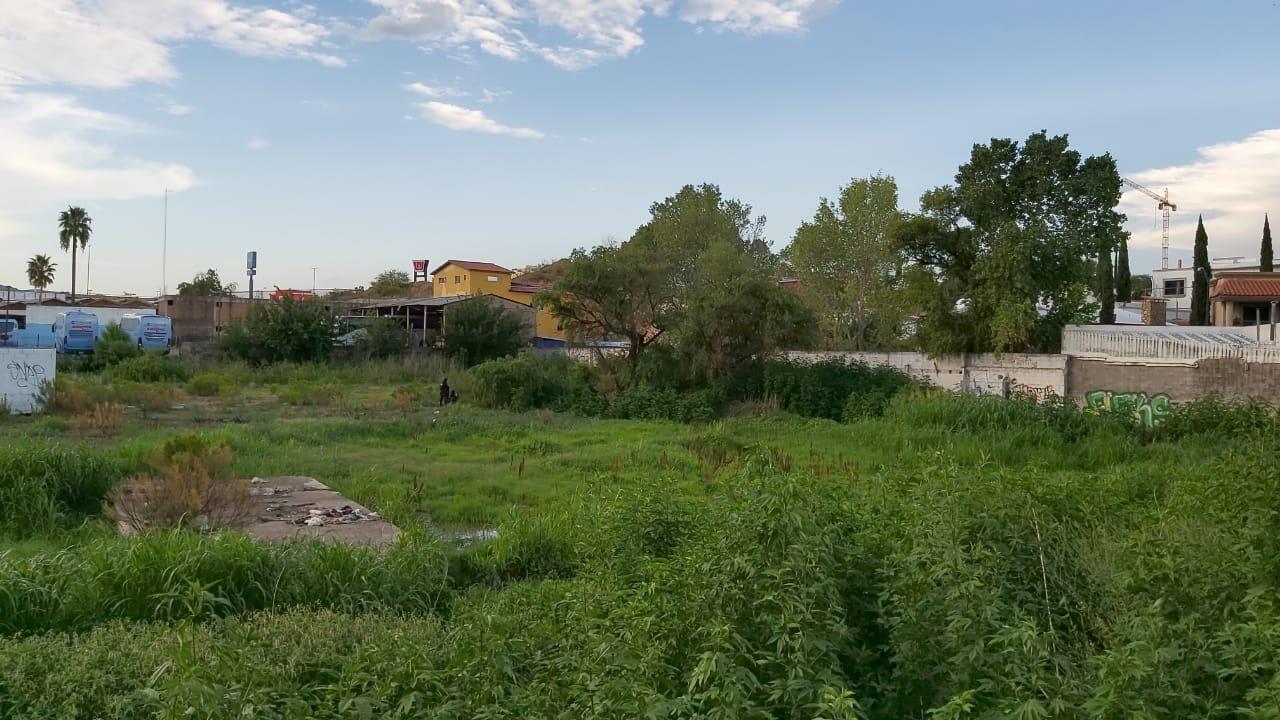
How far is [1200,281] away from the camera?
37.2 meters

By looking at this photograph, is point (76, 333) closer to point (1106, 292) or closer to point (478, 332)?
point (478, 332)

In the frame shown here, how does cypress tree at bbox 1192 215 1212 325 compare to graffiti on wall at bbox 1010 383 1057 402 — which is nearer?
graffiti on wall at bbox 1010 383 1057 402

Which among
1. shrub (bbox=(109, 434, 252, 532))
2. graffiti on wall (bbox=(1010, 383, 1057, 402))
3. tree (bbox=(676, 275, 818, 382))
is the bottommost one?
shrub (bbox=(109, 434, 252, 532))

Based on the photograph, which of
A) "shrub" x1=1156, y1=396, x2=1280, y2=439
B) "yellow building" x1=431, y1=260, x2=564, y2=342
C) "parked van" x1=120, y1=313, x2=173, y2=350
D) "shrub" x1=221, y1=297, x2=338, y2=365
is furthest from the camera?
"yellow building" x1=431, y1=260, x2=564, y2=342

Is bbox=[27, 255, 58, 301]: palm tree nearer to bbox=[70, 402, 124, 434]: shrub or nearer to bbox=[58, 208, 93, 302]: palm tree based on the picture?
bbox=[58, 208, 93, 302]: palm tree

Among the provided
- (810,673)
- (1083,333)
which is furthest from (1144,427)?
(810,673)

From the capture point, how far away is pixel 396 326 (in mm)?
33312

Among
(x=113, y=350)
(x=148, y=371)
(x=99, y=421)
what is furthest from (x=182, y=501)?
(x=113, y=350)

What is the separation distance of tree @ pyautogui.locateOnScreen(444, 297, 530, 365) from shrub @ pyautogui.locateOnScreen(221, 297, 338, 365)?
4.42 m

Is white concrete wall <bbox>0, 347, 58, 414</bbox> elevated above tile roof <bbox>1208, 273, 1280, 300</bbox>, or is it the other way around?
tile roof <bbox>1208, 273, 1280, 300</bbox>

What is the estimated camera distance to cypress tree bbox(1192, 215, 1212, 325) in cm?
3609

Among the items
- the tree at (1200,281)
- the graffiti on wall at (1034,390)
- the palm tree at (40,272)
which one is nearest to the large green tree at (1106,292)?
the tree at (1200,281)

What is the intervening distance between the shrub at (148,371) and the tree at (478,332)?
8.63 m

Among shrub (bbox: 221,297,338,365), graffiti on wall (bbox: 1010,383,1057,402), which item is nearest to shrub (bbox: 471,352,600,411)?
graffiti on wall (bbox: 1010,383,1057,402)
